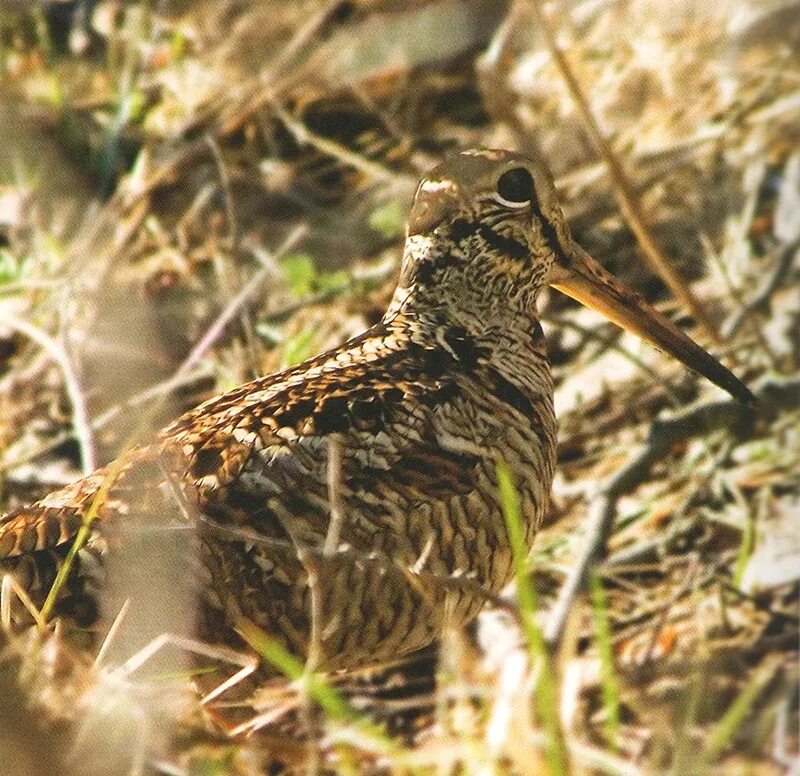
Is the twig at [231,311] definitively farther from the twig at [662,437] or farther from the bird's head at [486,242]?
the twig at [662,437]

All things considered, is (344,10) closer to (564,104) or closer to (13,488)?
(564,104)

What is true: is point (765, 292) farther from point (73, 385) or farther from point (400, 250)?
point (73, 385)

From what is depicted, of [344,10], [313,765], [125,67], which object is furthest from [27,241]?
[313,765]

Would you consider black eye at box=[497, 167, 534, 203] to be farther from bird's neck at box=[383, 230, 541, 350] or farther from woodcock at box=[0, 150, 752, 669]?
bird's neck at box=[383, 230, 541, 350]

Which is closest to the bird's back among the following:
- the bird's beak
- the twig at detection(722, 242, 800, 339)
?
the bird's beak

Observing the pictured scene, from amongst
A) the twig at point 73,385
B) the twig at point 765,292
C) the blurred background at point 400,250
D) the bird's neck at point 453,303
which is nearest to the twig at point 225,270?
the blurred background at point 400,250

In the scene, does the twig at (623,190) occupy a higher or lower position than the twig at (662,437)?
higher
